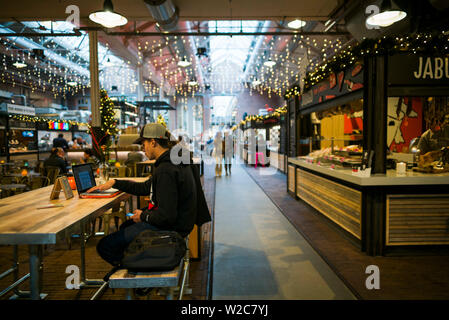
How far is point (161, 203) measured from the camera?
2.07 meters

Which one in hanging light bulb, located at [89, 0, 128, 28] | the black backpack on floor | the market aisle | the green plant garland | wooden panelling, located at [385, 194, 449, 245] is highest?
hanging light bulb, located at [89, 0, 128, 28]

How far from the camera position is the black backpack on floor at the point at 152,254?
1788 millimetres

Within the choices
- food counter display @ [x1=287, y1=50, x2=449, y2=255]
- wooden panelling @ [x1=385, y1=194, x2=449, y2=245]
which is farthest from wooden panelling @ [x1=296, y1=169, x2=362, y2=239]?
wooden panelling @ [x1=385, y1=194, x2=449, y2=245]

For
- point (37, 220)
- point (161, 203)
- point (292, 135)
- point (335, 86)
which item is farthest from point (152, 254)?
point (292, 135)

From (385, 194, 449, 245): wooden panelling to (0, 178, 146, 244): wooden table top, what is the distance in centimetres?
313

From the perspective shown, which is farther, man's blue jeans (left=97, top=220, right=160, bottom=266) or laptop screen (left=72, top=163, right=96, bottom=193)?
laptop screen (left=72, top=163, right=96, bottom=193)

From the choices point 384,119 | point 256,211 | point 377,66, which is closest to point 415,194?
point 384,119

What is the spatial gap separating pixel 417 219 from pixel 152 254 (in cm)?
331

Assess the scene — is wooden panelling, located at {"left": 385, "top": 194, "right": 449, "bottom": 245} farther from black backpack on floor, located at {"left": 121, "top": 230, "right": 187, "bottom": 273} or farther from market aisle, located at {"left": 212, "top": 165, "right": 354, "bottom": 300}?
black backpack on floor, located at {"left": 121, "top": 230, "right": 187, "bottom": 273}

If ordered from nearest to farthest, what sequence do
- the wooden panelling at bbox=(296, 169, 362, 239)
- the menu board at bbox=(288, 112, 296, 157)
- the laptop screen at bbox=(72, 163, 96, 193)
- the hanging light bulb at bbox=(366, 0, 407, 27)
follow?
the laptop screen at bbox=(72, 163, 96, 193)
the wooden panelling at bbox=(296, 169, 362, 239)
the hanging light bulb at bbox=(366, 0, 407, 27)
the menu board at bbox=(288, 112, 296, 157)

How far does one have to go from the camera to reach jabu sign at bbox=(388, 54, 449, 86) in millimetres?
3727

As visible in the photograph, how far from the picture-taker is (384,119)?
3.74 m

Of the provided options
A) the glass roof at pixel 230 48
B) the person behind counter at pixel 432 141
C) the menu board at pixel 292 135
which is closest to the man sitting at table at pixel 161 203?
the person behind counter at pixel 432 141
